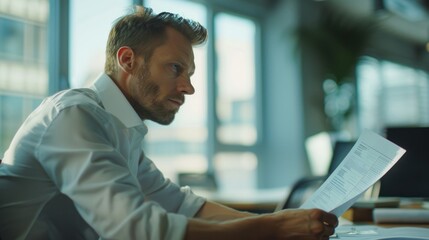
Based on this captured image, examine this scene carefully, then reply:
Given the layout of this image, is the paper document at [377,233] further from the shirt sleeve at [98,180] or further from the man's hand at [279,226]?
the shirt sleeve at [98,180]

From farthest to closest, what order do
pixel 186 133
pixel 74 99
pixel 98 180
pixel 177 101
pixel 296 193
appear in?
pixel 186 133, pixel 296 193, pixel 177 101, pixel 74 99, pixel 98 180

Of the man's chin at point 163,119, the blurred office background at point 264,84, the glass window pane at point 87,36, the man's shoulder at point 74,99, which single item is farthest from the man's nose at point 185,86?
the blurred office background at point 264,84

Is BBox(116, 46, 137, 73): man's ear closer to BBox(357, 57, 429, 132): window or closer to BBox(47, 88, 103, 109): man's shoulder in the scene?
BBox(47, 88, 103, 109): man's shoulder

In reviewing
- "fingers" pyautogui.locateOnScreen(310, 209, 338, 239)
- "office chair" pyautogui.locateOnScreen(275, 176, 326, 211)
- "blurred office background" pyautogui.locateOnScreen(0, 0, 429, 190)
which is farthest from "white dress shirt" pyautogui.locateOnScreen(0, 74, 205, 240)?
"blurred office background" pyautogui.locateOnScreen(0, 0, 429, 190)

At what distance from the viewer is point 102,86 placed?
4.50 feet

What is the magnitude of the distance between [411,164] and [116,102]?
1110 mm

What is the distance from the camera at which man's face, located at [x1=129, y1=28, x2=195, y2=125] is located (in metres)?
1.39

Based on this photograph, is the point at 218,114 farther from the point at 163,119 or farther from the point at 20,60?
the point at 163,119

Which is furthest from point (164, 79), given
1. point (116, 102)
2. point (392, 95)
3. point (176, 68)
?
point (392, 95)

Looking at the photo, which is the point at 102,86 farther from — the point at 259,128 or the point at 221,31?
the point at 259,128

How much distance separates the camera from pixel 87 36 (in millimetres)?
4809

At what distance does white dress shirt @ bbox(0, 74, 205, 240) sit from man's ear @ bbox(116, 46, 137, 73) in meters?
0.06

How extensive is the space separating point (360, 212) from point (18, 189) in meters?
1.11

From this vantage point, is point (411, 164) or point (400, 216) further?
point (411, 164)
